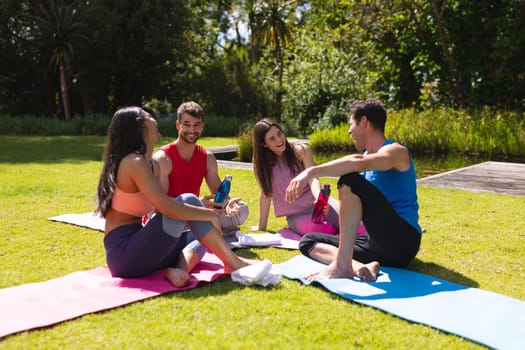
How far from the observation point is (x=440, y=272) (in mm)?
4625

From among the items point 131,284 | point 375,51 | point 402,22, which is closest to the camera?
point 131,284

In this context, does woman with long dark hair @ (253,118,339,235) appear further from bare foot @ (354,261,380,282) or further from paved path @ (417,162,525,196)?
paved path @ (417,162,525,196)

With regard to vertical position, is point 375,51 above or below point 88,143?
above

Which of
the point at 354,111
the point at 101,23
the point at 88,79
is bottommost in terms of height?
the point at 354,111

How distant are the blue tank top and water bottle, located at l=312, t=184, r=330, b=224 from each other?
712mm

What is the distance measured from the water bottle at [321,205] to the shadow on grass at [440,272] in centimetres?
96

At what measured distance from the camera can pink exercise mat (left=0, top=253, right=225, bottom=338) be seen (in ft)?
11.2

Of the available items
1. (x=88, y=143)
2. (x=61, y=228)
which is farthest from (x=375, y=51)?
(x=61, y=228)

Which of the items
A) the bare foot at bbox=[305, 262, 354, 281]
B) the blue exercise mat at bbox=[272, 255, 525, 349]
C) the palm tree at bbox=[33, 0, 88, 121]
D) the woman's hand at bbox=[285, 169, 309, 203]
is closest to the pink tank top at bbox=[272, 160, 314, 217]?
the blue exercise mat at bbox=[272, 255, 525, 349]

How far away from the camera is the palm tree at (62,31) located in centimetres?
2542

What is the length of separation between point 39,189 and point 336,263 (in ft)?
19.6

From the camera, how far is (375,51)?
69.4ft

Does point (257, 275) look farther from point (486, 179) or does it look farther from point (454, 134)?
point (454, 134)

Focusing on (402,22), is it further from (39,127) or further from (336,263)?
(336,263)
